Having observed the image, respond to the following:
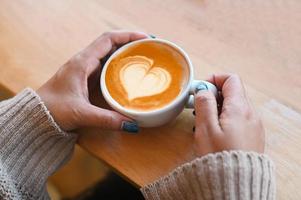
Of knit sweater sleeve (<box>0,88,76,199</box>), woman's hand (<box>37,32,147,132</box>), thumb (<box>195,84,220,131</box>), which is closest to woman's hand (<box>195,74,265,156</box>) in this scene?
thumb (<box>195,84,220,131</box>)

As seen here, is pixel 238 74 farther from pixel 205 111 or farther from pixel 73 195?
pixel 73 195

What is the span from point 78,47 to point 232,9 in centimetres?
29

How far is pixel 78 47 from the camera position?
0.74 m

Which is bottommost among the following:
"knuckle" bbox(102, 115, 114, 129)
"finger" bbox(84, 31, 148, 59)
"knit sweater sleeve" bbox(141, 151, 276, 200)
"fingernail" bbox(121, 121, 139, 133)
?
"knit sweater sleeve" bbox(141, 151, 276, 200)

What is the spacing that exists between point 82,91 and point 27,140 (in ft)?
0.37

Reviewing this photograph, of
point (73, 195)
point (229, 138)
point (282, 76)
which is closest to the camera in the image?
point (229, 138)

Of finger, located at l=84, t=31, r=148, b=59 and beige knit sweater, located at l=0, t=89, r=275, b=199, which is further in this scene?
finger, located at l=84, t=31, r=148, b=59

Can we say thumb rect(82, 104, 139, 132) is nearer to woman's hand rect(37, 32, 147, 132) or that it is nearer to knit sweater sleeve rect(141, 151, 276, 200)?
woman's hand rect(37, 32, 147, 132)

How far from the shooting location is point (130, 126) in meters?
0.60

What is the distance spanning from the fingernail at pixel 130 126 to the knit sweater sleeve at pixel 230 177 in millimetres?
98

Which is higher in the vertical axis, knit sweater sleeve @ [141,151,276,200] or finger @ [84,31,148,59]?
finger @ [84,31,148,59]

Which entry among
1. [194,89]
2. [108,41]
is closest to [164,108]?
[194,89]

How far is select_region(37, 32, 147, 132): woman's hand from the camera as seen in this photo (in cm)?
60

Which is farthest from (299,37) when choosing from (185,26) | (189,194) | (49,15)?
(49,15)
